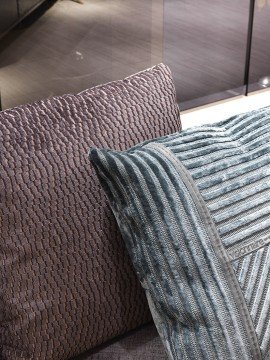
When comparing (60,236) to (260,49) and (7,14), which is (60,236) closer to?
(7,14)

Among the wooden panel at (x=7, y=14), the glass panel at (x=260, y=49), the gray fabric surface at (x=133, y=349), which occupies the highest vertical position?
the wooden panel at (x=7, y=14)

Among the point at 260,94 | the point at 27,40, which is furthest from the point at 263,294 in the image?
the point at 260,94

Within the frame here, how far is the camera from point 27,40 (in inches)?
80.4

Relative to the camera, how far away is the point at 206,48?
252cm

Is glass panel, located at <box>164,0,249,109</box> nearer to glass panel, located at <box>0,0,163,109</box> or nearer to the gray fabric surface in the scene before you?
glass panel, located at <box>0,0,163,109</box>

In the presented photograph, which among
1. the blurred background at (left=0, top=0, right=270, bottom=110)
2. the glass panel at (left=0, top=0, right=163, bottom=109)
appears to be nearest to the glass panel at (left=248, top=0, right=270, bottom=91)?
the blurred background at (left=0, top=0, right=270, bottom=110)

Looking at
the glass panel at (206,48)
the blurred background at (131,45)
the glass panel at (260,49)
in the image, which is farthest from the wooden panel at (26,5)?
the glass panel at (260,49)

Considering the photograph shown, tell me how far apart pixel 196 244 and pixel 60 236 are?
20 cm

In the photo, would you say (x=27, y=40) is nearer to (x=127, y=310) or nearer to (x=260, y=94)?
(x=260, y=94)

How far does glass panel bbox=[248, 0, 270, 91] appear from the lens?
2574 millimetres

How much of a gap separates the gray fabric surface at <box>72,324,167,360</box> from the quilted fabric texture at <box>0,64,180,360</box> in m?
0.03

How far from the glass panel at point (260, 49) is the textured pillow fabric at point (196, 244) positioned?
1.75 m

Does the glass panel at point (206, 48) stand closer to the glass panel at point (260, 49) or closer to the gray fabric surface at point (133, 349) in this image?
the glass panel at point (260, 49)

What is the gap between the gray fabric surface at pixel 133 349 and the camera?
0.99 metres
